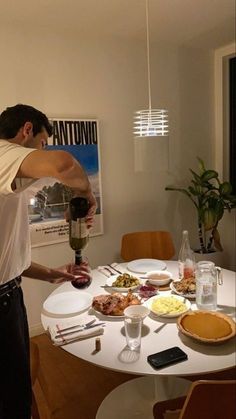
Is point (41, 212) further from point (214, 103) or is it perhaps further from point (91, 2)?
point (214, 103)

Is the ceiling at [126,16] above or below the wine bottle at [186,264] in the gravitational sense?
above

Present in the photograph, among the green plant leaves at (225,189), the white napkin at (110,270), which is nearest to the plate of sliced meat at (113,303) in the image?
the white napkin at (110,270)

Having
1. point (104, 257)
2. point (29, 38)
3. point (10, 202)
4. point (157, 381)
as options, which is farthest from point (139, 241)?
point (29, 38)

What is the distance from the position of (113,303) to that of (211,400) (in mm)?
584

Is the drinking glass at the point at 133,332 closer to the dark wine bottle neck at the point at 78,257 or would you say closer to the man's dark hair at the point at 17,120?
the dark wine bottle neck at the point at 78,257

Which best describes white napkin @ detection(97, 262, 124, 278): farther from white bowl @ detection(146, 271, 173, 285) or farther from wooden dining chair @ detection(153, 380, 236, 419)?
wooden dining chair @ detection(153, 380, 236, 419)

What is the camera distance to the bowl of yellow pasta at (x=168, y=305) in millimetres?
1262

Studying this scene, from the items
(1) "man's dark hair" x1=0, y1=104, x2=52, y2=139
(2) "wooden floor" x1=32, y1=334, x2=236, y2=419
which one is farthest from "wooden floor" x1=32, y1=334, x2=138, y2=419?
(1) "man's dark hair" x1=0, y1=104, x2=52, y2=139

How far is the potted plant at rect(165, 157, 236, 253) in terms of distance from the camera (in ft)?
8.98

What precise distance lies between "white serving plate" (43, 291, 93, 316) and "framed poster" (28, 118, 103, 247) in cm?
90

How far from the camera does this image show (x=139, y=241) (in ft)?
7.69

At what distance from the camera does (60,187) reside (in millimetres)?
2355

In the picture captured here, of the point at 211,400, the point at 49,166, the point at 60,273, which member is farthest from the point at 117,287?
the point at 49,166

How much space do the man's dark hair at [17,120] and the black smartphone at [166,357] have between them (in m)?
0.81
